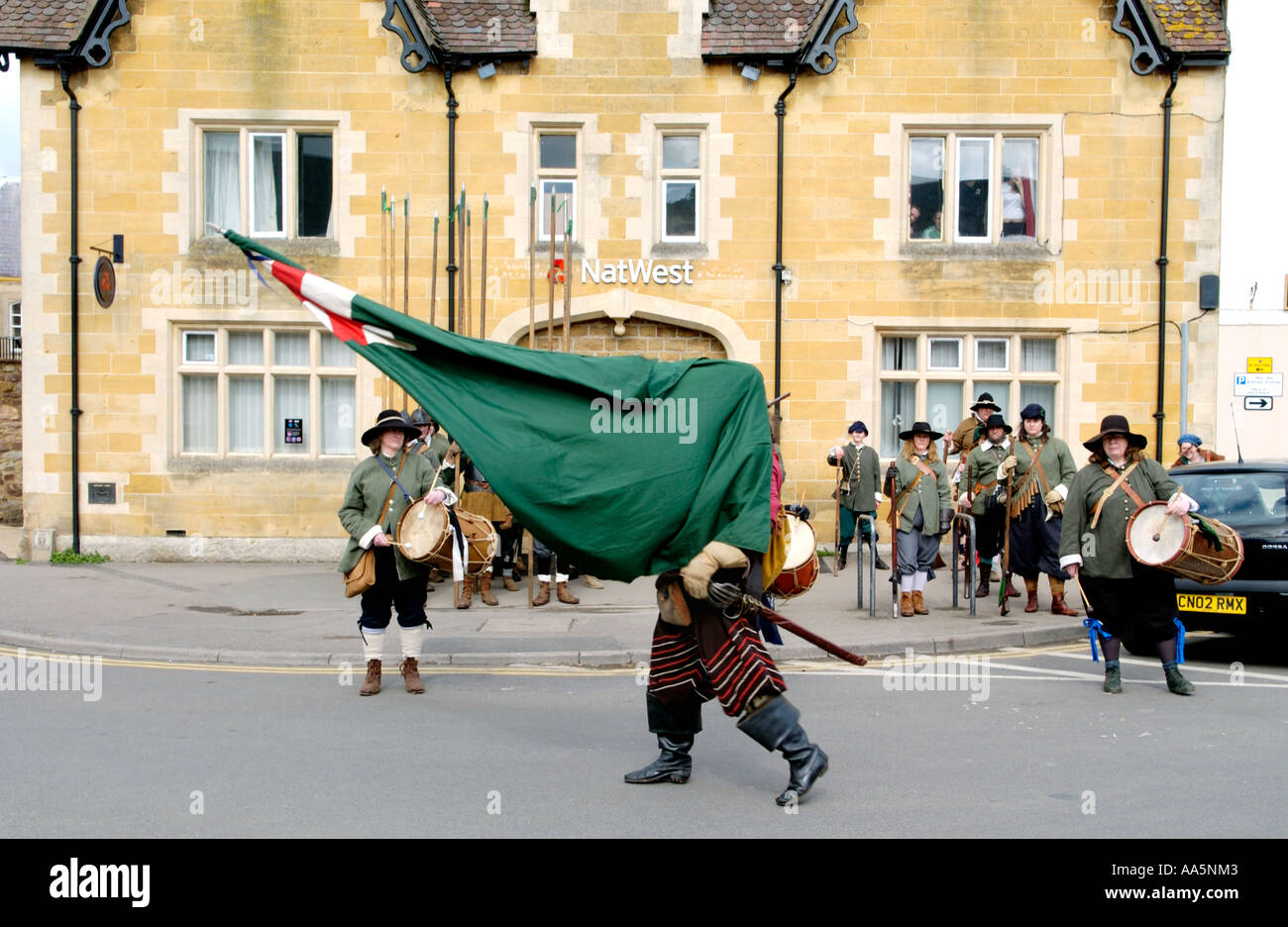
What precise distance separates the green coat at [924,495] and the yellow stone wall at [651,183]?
3674 millimetres

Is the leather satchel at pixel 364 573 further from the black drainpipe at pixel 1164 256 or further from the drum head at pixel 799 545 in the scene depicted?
the black drainpipe at pixel 1164 256

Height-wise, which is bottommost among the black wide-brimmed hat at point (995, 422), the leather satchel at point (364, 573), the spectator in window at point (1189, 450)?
the leather satchel at point (364, 573)

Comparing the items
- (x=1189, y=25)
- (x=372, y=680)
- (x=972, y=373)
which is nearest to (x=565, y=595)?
(x=372, y=680)

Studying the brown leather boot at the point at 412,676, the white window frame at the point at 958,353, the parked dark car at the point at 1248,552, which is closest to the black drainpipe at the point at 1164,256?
the white window frame at the point at 958,353

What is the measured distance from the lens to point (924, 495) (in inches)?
460

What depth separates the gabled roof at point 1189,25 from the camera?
15.1m

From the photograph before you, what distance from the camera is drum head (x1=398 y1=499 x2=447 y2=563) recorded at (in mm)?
8141

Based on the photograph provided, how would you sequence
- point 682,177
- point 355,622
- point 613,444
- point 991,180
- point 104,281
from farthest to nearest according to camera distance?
point 991,180
point 682,177
point 104,281
point 355,622
point 613,444

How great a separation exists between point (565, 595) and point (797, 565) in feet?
18.8

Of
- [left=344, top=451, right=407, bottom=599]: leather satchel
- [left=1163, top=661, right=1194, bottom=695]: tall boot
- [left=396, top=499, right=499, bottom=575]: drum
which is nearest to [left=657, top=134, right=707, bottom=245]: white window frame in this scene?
[left=396, top=499, right=499, bottom=575]: drum

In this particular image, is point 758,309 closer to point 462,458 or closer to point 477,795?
point 462,458

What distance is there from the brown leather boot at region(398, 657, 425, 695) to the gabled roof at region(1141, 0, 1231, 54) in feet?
41.5

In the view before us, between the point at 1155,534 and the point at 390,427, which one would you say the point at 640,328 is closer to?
the point at 390,427

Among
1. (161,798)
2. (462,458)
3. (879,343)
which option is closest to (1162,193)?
(879,343)
